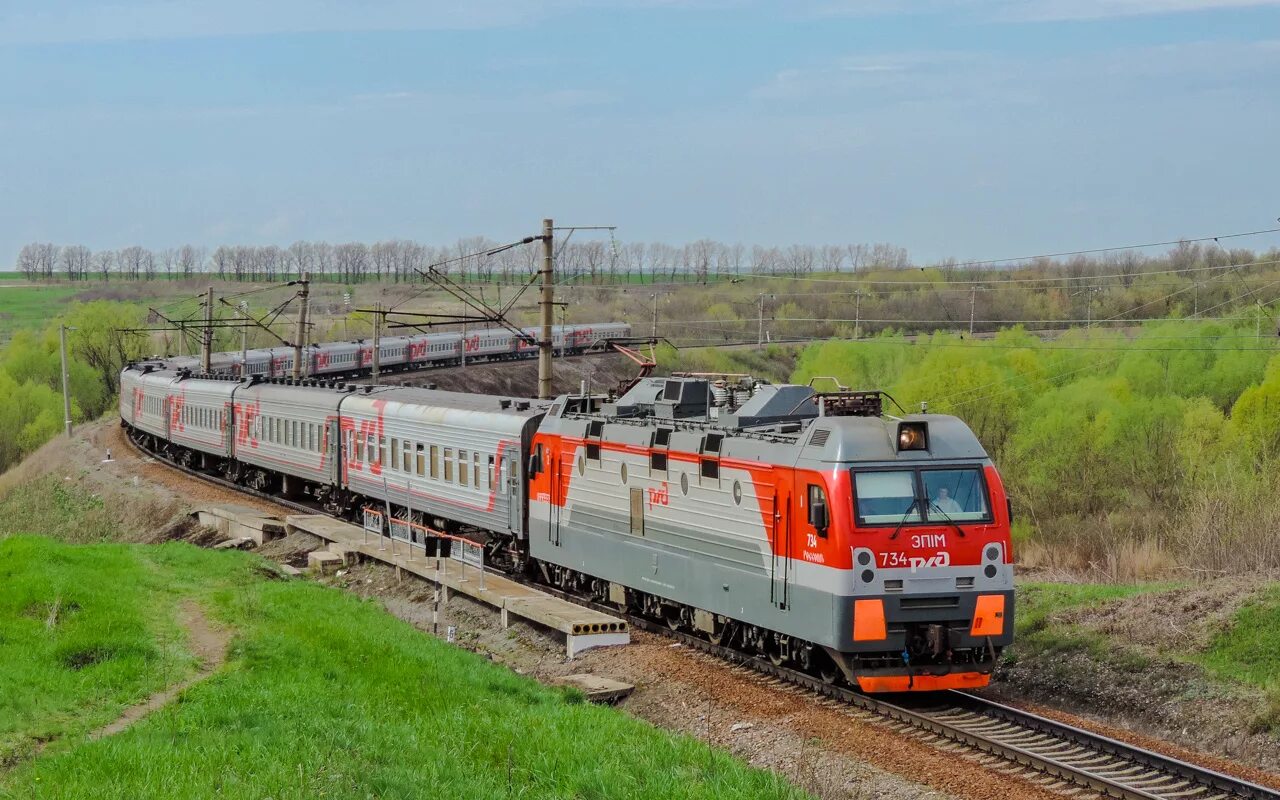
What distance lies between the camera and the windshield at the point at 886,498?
52.1 ft

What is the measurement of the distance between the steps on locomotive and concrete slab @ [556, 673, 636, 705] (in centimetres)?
187

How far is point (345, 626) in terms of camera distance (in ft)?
67.3

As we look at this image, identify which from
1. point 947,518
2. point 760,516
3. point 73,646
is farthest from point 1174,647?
point 73,646

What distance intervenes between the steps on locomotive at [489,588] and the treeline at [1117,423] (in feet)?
38.2

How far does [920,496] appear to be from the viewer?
1608cm

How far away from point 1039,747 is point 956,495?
10.6 feet

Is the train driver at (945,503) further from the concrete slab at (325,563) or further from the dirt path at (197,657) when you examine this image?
the concrete slab at (325,563)

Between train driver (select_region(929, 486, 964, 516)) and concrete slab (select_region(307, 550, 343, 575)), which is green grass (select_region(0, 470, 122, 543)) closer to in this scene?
concrete slab (select_region(307, 550, 343, 575))

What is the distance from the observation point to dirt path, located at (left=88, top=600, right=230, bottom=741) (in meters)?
14.9

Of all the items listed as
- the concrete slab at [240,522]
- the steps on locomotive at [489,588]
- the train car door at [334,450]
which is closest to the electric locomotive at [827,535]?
the steps on locomotive at [489,588]

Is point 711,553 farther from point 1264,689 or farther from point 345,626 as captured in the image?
point 1264,689

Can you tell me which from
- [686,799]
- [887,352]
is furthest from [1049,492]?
[686,799]

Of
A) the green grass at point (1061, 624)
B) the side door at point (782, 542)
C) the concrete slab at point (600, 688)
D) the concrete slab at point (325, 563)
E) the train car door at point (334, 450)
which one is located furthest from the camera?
the train car door at point (334, 450)

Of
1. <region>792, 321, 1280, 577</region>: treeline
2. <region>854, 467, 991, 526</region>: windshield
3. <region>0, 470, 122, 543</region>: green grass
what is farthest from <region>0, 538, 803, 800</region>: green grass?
<region>0, 470, 122, 543</region>: green grass
